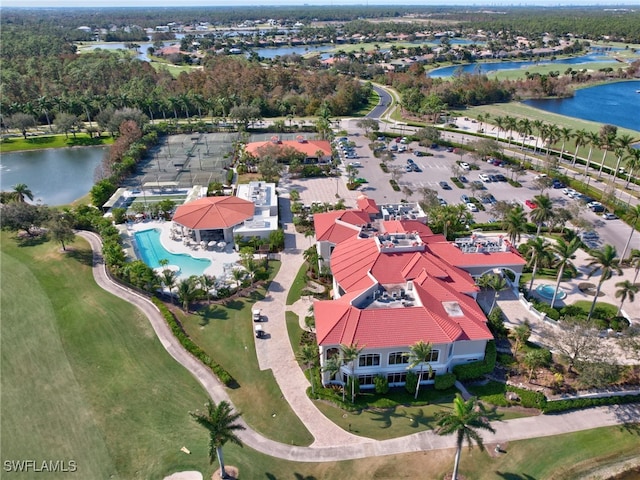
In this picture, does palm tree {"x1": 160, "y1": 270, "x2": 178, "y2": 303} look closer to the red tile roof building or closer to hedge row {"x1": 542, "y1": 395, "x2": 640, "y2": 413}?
the red tile roof building

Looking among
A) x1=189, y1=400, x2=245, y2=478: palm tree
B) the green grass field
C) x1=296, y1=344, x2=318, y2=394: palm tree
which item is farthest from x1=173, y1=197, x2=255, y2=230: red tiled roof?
x1=189, y1=400, x2=245, y2=478: palm tree

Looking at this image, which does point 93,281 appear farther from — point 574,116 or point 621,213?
point 574,116

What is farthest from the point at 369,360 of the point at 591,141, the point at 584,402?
the point at 591,141

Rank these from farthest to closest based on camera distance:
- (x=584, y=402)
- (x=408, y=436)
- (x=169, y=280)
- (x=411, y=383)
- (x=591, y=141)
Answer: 1. (x=591, y=141)
2. (x=169, y=280)
3. (x=411, y=383)
4. (x=584, y=402)
5. (x=408, y=436)

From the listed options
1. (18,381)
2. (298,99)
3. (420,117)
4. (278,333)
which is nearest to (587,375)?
(278,333)

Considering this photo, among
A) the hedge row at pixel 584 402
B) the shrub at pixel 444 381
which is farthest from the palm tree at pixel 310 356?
the hedge row at pixel 584 402

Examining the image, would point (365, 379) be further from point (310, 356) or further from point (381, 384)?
point (310, 356)
